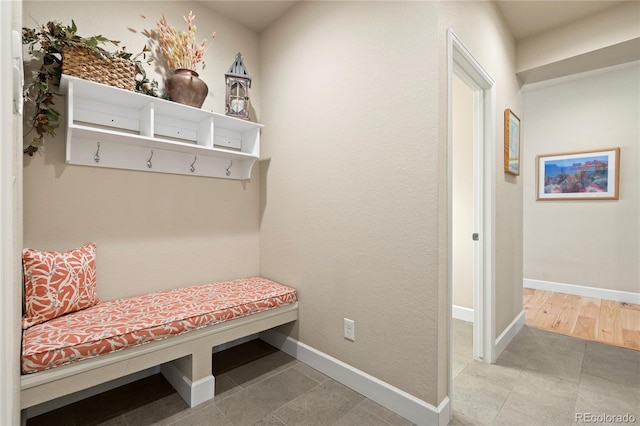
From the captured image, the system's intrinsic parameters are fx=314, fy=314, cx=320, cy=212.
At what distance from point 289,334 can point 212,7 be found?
2596 millimetres

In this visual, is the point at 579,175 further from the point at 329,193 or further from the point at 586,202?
the point at 329,193

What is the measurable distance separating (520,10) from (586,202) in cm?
281

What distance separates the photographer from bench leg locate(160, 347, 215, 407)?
178 centimetres

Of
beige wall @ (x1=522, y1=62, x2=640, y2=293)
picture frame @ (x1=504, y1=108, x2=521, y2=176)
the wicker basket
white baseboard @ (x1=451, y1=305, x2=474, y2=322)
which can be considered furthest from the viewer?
beige wall @ (x1=522, y1=62, x2=640, y2=293)

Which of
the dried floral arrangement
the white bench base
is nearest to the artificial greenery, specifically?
the dried floral arrangement

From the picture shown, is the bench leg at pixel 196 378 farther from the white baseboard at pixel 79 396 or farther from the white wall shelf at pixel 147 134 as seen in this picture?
the white wall shelf at pixel 147 134

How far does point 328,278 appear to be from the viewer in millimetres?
2143

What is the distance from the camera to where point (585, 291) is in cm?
395

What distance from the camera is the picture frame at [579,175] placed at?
377 cm

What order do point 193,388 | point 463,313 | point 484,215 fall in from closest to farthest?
1. point 193,388
2. point 484,215
3. point 463,313

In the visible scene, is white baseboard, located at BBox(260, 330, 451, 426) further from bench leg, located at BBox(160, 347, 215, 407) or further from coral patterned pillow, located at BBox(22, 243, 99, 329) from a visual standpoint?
coral patterned pillow, located at BBox(22, 243, 99, 329)

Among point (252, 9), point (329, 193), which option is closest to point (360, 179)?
point (329, 193)

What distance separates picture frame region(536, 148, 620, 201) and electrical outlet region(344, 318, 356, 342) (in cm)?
377

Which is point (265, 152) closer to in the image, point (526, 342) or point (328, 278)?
point (328, 278)
